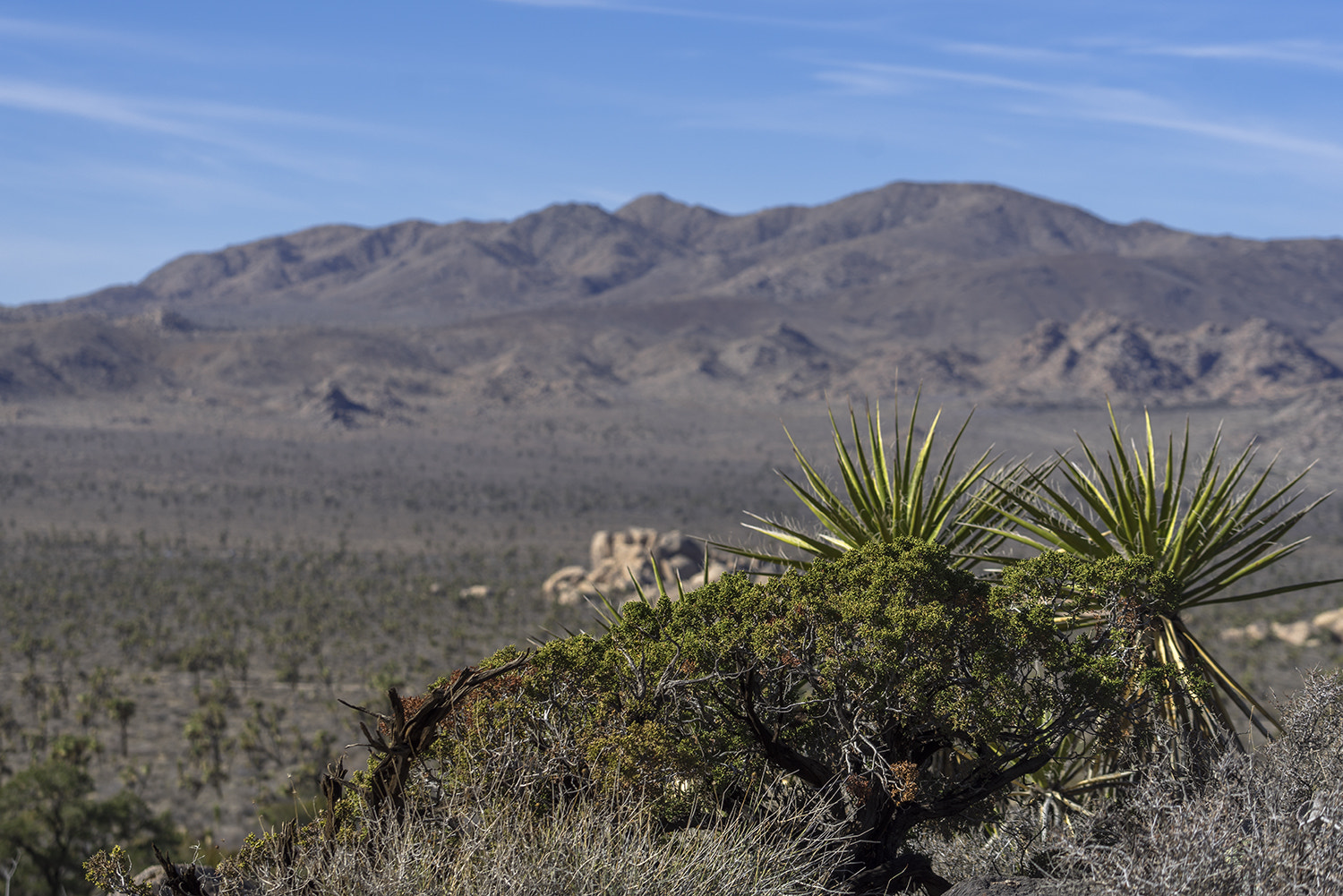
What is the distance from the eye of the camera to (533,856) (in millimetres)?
5188

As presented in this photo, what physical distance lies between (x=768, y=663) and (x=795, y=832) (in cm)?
95

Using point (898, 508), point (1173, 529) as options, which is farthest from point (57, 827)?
point (1173, 529)

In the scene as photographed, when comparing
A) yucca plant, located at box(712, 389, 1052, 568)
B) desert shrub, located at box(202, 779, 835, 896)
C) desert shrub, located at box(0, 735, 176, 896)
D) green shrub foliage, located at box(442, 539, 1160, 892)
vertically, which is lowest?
desert shrub, located at box(0, 735, 176, 896)

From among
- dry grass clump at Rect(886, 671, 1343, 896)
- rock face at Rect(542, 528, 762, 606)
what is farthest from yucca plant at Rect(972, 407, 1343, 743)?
rock face at Rect(542, 528, 762, 606)

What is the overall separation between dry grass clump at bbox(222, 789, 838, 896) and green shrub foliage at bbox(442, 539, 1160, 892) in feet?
0.81

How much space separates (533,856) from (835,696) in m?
1.85

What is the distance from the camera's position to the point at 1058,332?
445 feet

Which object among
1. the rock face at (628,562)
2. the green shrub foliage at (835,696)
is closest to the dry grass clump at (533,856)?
the green shrub foliage at (835,696)

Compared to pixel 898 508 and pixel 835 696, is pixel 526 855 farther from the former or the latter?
pixel 898 508

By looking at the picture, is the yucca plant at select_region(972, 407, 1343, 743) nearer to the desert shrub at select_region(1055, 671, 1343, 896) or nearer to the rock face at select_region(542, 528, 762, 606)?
the desert shrub at select_region(1055, 671, 1343, 896)

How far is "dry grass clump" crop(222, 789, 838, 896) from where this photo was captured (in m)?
5.07

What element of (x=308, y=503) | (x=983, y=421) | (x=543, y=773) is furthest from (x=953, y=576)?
(x=983, y=421)

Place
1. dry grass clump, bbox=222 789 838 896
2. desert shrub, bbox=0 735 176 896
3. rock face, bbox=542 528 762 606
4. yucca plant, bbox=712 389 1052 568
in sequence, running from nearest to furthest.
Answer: dry grass clump, bbox=222 789 838 896, yucca plant, bbox=712 389 1052 568, desert shrub, bbox=0 735 176 896, rock face, bbox=542 528 762 606

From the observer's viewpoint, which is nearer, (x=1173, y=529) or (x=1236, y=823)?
(x=1236, y=823)
